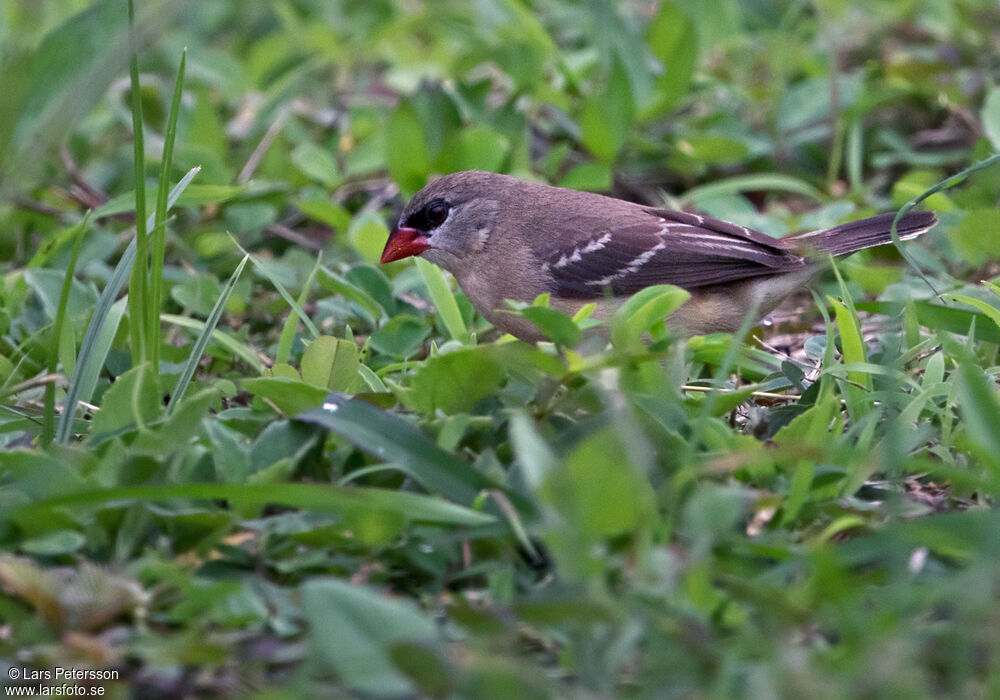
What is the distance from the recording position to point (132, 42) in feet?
9.13

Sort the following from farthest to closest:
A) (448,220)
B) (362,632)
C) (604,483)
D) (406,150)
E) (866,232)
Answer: (406,150) < (448,220) < (866,232) < (604,483) < (362,632)

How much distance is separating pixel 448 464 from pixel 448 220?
2175mm

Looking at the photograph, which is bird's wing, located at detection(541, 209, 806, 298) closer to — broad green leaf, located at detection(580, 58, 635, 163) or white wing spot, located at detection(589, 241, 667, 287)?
white wing spot, located at detection(589, 241, 667, 287)

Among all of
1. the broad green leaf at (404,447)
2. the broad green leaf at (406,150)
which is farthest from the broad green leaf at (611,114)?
the broad green leaf at (404,447)

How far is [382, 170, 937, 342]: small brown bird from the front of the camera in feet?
14.7

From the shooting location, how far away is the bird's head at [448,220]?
4.81 meters

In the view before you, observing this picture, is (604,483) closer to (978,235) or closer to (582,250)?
(582,250)

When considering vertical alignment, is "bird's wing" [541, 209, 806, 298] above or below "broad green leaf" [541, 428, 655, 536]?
below

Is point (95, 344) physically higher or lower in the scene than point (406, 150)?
higher

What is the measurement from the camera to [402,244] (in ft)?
15.9

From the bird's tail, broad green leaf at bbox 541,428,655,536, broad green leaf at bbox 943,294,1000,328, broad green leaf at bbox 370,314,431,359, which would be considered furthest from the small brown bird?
broad green leaf at bbox 541,428,655,536

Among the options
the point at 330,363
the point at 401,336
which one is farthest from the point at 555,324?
the point at 401,336

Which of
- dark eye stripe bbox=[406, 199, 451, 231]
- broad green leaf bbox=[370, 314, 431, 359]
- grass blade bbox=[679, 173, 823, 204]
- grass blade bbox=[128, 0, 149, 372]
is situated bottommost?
grass blade bbox=[679, 173, 823, 204]

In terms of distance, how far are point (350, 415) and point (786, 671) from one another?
136cm
